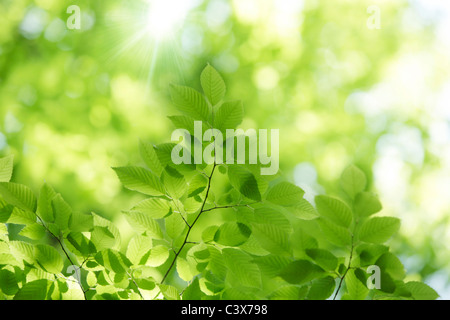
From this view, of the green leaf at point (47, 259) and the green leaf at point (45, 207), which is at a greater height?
the green leaf at point (45, 207)

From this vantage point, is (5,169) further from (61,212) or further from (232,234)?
(232,234)

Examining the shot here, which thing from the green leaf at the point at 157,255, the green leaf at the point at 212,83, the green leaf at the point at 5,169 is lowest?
the green leaf at the point at 157,255

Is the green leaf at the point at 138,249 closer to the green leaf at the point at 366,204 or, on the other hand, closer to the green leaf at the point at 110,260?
the green leaf at the point at 110,260

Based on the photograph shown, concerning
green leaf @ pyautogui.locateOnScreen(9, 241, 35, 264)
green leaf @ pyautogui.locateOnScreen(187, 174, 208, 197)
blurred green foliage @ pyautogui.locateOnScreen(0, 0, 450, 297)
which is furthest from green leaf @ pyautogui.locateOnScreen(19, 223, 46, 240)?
blurred green foliage @ pyautogui.locateOnScreen(0, 0, 450, 297)

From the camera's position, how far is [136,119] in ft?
9.55

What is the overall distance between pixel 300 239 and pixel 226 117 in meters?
0.24

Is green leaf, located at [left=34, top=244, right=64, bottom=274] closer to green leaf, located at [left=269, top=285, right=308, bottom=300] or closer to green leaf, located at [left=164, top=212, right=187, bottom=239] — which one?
green leaf, located at [left=164, top=212, right=187, bottom=239]

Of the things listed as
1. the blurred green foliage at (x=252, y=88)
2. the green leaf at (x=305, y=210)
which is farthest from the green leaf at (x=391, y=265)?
the blurred green foliage at (x=252, y=88)

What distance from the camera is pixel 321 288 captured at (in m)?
0.52

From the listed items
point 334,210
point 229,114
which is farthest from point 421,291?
point 229,114

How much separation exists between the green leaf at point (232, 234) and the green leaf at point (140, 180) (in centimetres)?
12

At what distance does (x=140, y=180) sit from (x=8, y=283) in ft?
0.85

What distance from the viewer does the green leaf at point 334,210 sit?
21.7 inches

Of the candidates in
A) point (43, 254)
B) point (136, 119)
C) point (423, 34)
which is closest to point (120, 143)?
point (136, 119)
